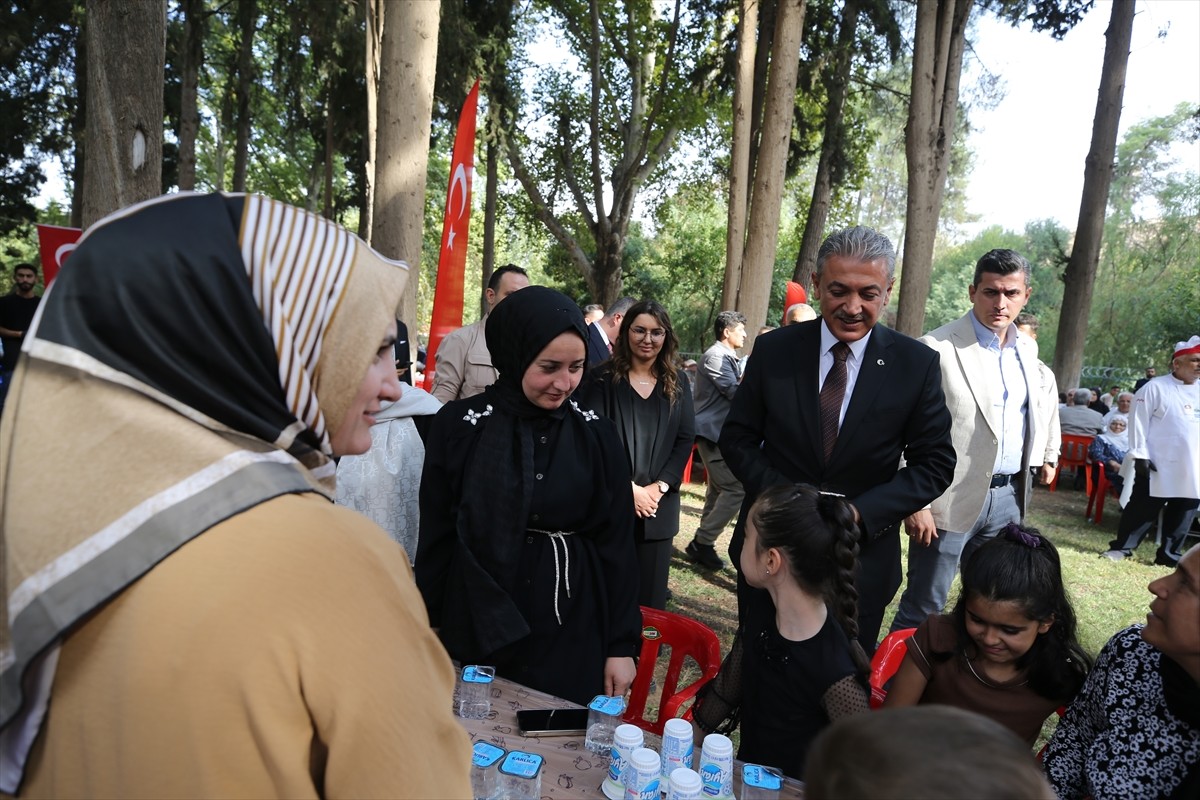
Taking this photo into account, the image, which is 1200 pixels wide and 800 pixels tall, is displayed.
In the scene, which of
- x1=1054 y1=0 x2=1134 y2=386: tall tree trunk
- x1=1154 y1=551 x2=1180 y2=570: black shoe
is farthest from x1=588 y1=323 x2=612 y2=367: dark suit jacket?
x1=1054 y1=0 x2=1134 y2=386: tall tree trunk

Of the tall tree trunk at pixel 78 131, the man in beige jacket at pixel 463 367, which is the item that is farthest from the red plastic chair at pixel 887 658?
the tall tree trunk at pixel 78 131

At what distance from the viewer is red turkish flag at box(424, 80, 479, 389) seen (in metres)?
5.79

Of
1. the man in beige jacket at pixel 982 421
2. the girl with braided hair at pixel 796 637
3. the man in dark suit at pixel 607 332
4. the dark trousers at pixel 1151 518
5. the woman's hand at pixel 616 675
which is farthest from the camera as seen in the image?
the dark trousers at pixel 1151 518

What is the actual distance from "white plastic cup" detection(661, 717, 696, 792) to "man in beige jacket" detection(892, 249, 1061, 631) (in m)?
2.52

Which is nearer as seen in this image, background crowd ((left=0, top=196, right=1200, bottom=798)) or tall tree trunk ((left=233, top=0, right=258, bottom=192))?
background crowd ((left=0, top=196, right=1200, bottom=798))

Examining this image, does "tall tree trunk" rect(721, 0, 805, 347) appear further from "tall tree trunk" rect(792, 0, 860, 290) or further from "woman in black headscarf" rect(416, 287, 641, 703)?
"woman in black headscarf" rect(416, 287, 641, 703)

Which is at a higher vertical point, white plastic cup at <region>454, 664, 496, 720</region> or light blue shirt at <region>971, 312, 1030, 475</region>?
light blue shirt at <region>971, 312, 1030, 475</region>

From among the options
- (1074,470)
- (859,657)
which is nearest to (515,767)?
(859,657)

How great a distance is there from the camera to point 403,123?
5.82 meters

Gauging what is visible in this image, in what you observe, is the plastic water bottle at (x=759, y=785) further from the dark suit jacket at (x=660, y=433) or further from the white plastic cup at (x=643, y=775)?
the dark suit jacket at (x=660, y=433)

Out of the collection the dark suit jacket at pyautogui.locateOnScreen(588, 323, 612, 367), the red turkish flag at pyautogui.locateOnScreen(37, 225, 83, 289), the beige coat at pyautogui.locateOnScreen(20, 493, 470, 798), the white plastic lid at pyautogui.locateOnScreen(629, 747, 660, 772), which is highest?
the red turkish flag at pyautogui.locateOnScreen(37, 225, 83, 289)

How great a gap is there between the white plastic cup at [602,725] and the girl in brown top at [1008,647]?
0.95 metres

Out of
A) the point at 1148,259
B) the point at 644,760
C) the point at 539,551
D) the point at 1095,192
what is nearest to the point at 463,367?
Answer: the point at 539,551

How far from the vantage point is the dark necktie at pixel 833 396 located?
2.70 meters
